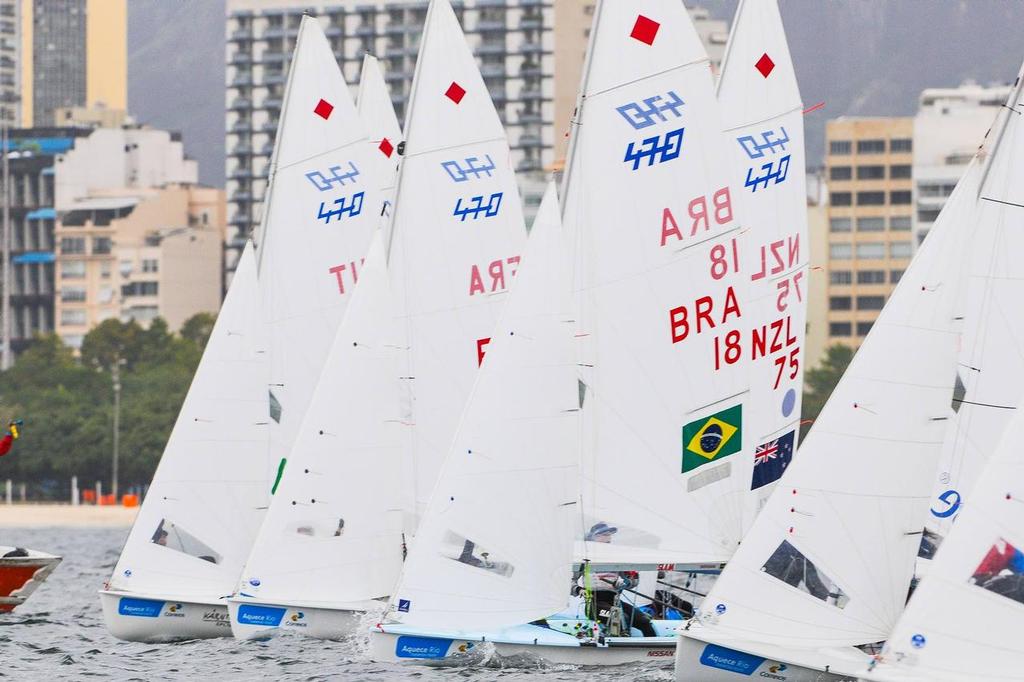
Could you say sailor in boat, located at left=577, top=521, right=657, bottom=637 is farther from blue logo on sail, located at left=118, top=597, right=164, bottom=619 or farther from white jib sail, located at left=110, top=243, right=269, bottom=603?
blue logo on sail, located at left=118, top=597, right=164, bottom=619

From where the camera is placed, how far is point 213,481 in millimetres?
31578

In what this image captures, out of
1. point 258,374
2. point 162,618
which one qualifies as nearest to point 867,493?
point 162,618

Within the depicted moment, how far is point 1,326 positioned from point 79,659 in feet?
414

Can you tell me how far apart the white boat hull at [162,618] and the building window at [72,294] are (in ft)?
398

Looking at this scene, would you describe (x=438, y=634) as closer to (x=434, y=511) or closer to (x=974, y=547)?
(x=434, y=511)

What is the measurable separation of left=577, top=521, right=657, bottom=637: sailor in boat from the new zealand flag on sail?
2939mm

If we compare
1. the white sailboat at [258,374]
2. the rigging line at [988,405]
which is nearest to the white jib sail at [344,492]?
the white sailboat at [258,374]

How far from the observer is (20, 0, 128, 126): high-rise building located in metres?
194

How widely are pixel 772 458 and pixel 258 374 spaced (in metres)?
7.81

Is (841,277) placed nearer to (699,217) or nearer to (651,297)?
(699,217)

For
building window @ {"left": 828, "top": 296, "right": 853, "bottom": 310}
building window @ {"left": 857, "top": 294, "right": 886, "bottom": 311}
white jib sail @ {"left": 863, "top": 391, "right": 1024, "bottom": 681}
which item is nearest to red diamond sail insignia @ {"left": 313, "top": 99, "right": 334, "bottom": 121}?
white jib sail @ {"left": 863, "top": 391, "right": 1024, "bottom": 681}

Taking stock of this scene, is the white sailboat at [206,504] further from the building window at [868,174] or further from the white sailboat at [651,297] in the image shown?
the building window at [868,174]

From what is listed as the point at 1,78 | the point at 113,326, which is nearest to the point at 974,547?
the point at 113,326

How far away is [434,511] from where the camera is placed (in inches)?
1005
